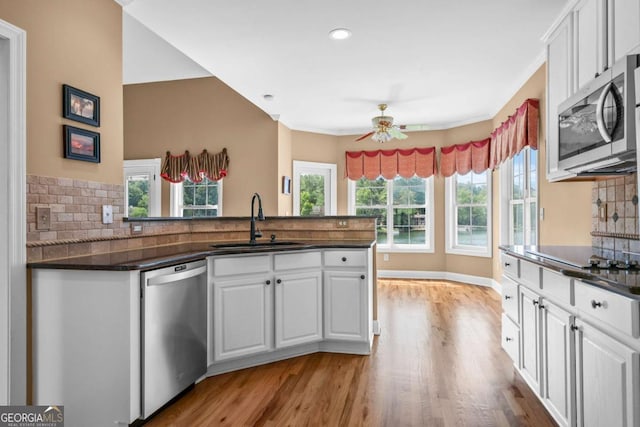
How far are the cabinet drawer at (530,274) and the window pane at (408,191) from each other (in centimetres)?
454

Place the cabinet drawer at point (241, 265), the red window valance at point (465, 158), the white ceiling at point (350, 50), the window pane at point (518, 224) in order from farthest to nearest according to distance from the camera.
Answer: the red window valance at point (465, 158) < the window pane at point (518, 224) < the white ceiling at point (350, 50) < the cabinet drawer at point (241, 265)

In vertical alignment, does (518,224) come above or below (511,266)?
above

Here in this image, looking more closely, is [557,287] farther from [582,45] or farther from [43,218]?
[43,218]

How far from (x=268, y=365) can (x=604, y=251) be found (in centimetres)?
245

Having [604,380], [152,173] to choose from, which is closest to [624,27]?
[604,380]

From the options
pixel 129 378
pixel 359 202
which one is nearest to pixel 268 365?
pixel 129 378

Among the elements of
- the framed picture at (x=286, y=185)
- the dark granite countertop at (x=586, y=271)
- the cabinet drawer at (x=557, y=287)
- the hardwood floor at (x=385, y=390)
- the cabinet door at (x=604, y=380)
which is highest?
the framed picture at (x=286, y=185)

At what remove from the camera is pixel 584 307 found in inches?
65.7

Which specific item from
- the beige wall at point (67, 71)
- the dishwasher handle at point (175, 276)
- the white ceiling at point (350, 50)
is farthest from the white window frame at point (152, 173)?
the dishwasher handle at point (175, 276)

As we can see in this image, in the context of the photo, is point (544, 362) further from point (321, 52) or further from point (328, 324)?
point (321, 52)

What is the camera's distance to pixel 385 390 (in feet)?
8.33

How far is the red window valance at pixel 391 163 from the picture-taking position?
6.67 m

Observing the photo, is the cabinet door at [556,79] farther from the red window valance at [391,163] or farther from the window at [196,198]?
the window at [196,198]

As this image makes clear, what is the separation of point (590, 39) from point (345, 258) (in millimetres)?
2129
